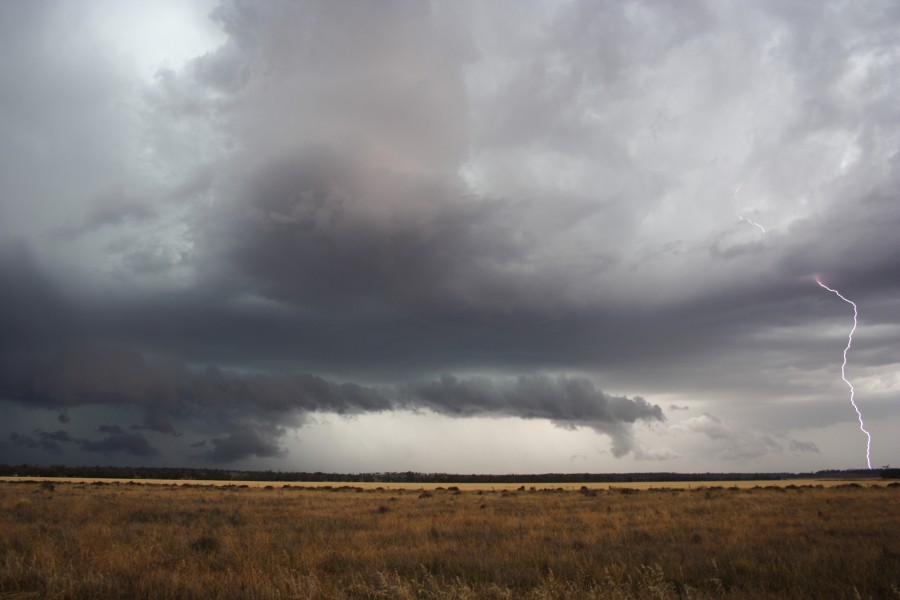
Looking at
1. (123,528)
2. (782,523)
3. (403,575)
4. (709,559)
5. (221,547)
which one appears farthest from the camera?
(782,523)

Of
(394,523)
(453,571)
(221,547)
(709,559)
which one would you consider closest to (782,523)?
(709,559)

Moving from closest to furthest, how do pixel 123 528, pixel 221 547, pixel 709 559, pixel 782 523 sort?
pixel 709 559
pixel 221 547
pixel 123 528
pixel 782 523

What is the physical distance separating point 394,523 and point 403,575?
1220 cm

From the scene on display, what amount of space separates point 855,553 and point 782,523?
9.77 meters

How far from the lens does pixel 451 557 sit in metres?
14.4

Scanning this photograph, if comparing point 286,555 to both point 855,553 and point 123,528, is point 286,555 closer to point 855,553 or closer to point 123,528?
point 123,528

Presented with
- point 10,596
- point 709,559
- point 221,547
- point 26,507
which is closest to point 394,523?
point 221,547

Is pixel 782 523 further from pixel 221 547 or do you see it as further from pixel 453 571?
pixel 221 547

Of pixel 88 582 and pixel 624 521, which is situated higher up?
pixel 88 582

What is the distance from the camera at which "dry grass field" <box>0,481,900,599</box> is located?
10344 mm

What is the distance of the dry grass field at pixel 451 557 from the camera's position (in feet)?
33.9

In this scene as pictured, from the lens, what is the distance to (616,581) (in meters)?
11.5

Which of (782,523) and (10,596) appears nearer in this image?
(10,596)

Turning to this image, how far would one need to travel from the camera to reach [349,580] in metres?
11.7
